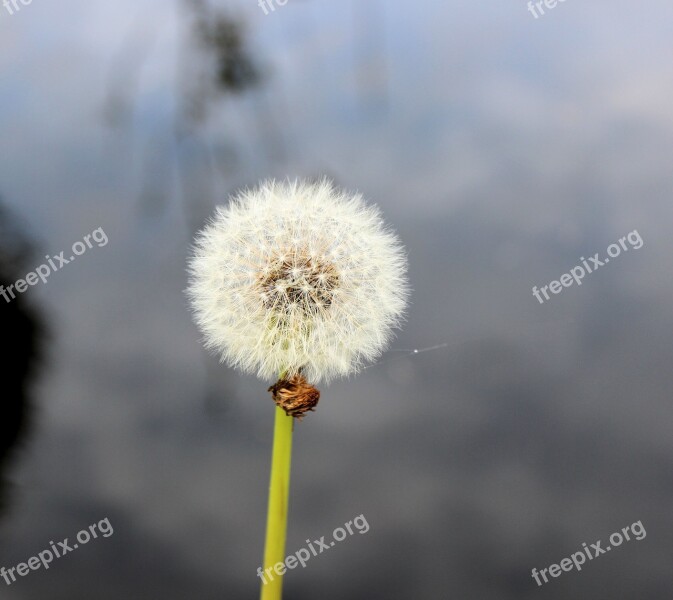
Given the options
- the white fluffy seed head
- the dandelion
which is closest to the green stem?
the dandelion

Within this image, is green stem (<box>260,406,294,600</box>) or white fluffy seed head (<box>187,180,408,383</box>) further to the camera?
white fluffy seed head (<box>187,180,408,383</box>)

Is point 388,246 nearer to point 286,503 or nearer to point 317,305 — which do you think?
point 317,305

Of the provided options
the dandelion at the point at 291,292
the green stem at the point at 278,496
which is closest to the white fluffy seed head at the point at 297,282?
the dandelion at the point at 291,292

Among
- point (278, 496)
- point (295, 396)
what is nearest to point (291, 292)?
point (295, 396)

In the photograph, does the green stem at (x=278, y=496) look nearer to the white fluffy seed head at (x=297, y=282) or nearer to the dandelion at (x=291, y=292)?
the dandelion at (x=291, y=292)

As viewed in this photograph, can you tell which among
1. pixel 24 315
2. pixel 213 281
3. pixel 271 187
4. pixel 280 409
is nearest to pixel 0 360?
pixel 24 315

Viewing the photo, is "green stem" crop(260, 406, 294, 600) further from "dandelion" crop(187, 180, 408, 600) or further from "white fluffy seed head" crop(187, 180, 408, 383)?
"white fluffy seed head" crop(187, 180, 408, 383)

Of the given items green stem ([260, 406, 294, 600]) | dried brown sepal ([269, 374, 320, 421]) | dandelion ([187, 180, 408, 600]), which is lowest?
green stem ([260, 406, 294, 600])
